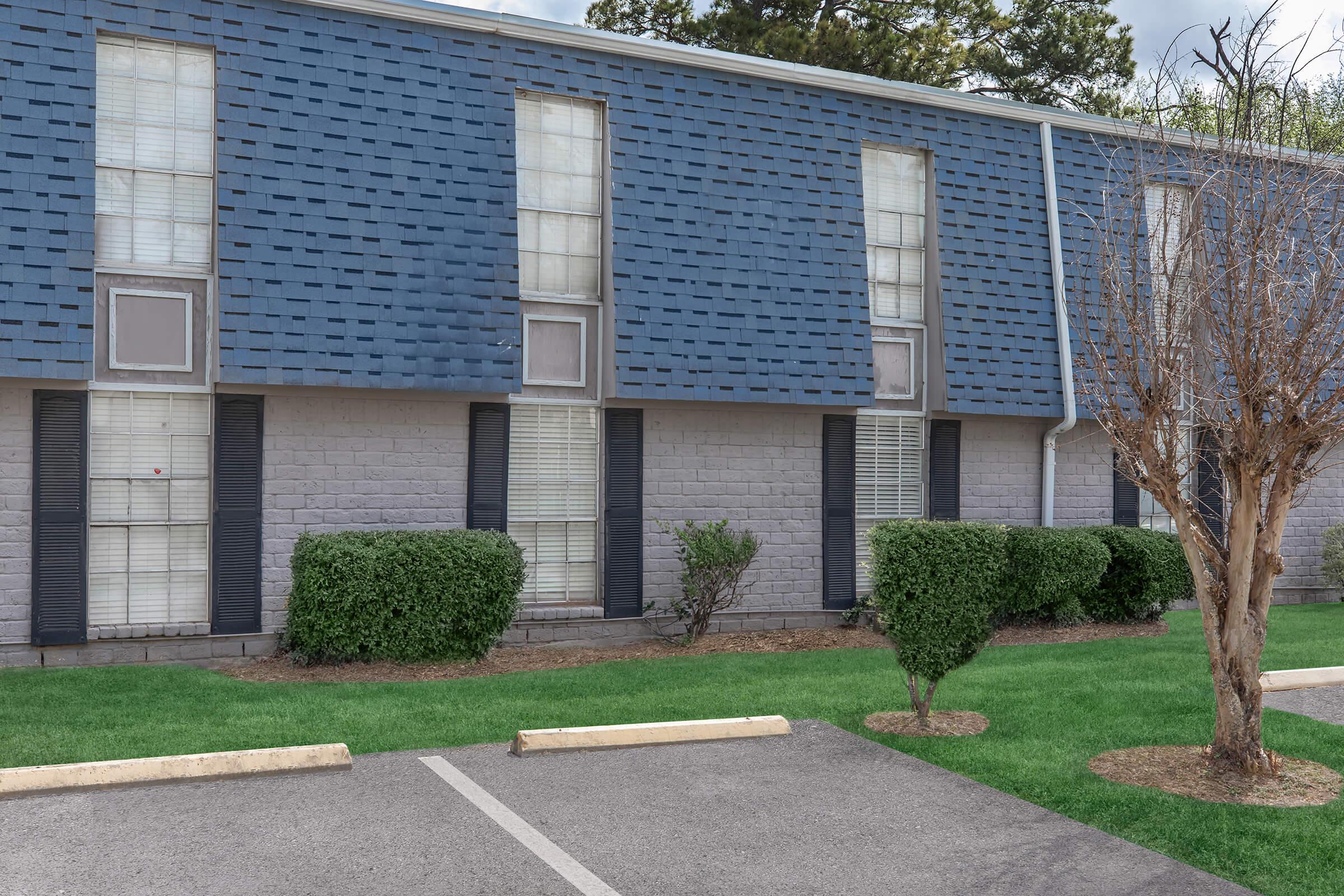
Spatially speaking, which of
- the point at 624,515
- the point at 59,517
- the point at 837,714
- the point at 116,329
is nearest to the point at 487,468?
the point at 624,515

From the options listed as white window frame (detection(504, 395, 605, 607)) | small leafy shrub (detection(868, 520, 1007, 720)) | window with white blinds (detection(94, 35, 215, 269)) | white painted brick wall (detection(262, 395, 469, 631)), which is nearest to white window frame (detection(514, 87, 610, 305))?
white window frame (detection(504, 395, 605, 607))

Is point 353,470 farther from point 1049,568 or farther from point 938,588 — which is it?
point 1049,568

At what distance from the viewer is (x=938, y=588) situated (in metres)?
7.79

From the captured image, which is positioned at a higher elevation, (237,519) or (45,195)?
(45,195)

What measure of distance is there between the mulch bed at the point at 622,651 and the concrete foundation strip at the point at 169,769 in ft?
10.1

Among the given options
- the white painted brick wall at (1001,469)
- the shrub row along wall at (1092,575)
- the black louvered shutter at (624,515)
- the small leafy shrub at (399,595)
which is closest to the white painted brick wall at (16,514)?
the small leafy shrub at (399,595)

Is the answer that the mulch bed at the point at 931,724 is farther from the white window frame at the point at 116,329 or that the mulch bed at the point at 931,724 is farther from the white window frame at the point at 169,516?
the white window frame at the point at 116,329

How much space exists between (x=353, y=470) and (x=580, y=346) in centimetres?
268

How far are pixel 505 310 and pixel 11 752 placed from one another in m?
5.87

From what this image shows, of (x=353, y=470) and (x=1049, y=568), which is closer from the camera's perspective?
(x=353, y=470)

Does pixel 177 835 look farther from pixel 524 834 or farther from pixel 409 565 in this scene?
pixel 409 565

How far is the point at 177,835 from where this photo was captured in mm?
5633

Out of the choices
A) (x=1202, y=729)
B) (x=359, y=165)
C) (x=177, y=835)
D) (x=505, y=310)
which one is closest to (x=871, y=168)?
(x=505, y=310)

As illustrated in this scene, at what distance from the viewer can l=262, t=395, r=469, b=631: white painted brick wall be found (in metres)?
10.8
